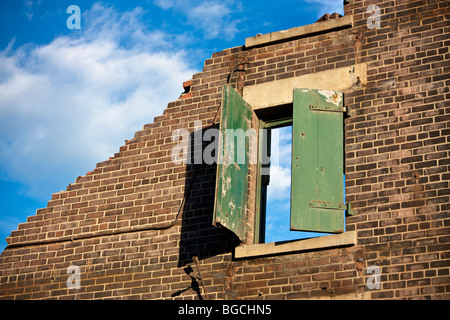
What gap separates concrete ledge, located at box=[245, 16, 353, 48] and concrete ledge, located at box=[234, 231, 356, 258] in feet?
10.0

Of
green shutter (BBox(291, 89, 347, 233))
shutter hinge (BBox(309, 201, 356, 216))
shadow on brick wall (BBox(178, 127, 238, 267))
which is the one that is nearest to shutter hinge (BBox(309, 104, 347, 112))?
green shutter (BBox(291, 89, 347, 233))

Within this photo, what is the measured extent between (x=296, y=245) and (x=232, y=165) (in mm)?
1270

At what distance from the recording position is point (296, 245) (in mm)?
9906

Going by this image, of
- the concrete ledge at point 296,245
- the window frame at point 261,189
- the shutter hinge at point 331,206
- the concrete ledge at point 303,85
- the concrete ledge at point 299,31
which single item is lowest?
the concrete ledge at point 296,245

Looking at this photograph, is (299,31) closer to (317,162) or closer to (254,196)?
(317,162)

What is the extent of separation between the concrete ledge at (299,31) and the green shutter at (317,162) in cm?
114

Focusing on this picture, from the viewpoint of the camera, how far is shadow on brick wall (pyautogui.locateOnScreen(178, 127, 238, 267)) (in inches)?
412

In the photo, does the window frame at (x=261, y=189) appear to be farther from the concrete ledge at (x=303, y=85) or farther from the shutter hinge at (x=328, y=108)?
the shutter hinge at (x=328, y=108)

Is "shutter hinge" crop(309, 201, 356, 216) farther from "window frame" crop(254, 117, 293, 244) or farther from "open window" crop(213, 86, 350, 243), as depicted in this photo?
"window frame" crop(254, 117, 293, 244)

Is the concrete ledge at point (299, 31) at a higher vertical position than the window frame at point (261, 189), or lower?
higher

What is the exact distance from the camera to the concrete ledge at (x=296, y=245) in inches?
380

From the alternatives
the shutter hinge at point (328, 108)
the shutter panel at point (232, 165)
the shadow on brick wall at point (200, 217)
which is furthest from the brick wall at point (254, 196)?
the shutter panel at point (232, 165)

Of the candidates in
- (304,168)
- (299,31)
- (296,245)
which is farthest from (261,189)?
(299,31)
